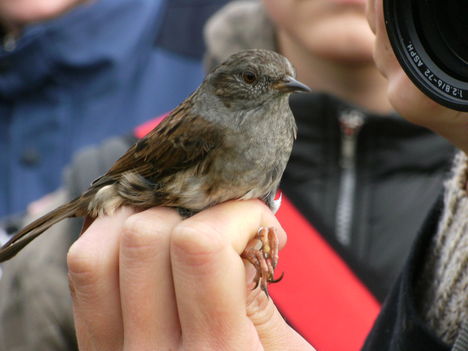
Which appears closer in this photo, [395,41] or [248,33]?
[395,41]

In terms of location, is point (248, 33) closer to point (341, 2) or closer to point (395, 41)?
point (341, 2)

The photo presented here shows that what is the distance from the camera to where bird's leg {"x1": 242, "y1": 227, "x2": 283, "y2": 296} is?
67.1 inches

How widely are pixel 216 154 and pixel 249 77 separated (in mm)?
259

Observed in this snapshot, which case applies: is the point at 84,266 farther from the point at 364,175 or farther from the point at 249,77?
the point at 364,175

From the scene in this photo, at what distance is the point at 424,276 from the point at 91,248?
77 cm

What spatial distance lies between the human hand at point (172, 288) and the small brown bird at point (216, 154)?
11 cm

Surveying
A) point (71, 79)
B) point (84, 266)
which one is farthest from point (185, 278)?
point (71, 79)

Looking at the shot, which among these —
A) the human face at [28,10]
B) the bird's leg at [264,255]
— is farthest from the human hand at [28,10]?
the bird's leg at [264,255]

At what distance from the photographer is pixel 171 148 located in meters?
1.95

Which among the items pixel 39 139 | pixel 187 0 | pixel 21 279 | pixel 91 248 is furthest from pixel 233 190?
pixel 187 0

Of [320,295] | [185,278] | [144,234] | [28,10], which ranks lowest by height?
[320,295]

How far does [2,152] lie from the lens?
338 centimetres

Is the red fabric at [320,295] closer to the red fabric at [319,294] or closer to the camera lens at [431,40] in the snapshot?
the red fabric at [319,294]

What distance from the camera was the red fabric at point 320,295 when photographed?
91.3 inches
